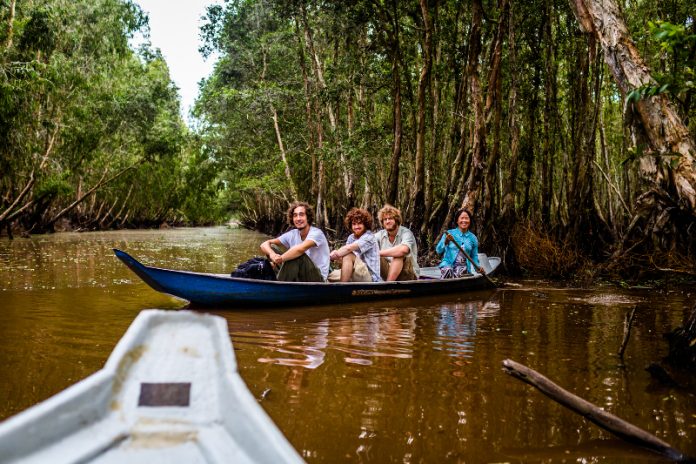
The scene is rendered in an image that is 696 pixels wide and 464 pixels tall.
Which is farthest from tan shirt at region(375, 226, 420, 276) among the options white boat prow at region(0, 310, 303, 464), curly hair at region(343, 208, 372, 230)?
white boat prow at region(0, 310, 303, 464)

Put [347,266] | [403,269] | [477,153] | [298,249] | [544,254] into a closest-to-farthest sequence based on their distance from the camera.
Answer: [298,249], [347,266], [403,269], [544,254], [477,153]

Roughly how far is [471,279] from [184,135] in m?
21.5

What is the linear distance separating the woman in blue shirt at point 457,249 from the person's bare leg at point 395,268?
1.35 meters

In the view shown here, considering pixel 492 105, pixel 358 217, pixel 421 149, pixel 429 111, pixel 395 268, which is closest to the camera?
pixel 358 217

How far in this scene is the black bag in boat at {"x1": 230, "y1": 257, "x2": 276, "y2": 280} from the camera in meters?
6.68

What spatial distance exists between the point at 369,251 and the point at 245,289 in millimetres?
1830

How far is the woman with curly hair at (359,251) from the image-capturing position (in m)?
7.12

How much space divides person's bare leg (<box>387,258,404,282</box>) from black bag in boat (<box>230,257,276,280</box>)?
1.64 m

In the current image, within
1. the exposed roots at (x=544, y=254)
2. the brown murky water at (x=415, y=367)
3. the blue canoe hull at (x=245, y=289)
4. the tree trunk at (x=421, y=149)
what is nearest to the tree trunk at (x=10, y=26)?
the brown murky water at (x=415, y=367)

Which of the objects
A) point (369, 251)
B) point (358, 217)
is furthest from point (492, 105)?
point (358, 217)

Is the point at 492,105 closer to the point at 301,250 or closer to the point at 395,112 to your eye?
the point at 395,112

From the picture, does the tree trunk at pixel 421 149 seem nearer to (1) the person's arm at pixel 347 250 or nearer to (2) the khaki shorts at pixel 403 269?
(2) the khaki shorts at pixel 403 269

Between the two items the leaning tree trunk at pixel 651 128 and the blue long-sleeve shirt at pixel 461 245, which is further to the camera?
the blue long-sleeve shirt at pixel 461 245

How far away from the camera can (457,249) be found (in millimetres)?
9062
